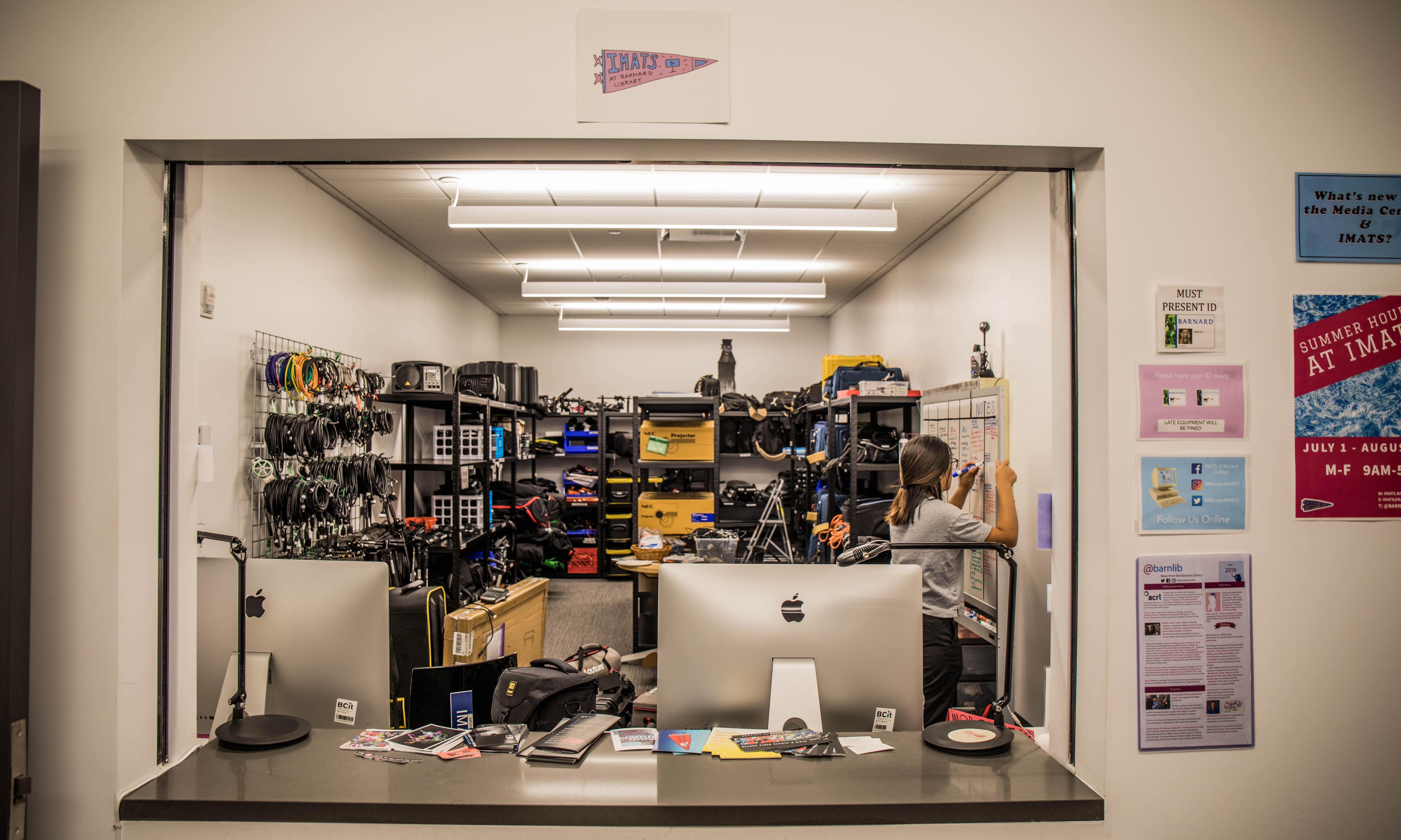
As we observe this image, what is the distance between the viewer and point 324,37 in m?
1.42

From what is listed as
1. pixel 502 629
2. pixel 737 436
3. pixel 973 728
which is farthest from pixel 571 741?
pixel 737 436

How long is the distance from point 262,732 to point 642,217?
2847 mm

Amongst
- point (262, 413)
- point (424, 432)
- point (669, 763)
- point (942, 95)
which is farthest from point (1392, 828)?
point (424, 432)

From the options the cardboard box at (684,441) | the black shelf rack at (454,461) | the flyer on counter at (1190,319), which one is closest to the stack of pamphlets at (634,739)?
the flyer on counter at (1190,319)

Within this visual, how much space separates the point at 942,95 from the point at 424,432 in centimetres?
549

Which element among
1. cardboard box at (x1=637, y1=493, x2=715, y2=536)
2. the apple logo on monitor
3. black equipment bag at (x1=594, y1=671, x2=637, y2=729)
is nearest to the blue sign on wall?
black equipment bag at (x1=594, y1=671, x2=637, y2=729)

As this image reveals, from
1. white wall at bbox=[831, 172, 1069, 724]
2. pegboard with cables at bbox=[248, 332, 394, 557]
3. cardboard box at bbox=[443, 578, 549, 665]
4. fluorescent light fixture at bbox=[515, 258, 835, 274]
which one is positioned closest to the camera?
cardboard box at bbox=[443, 578, 549, 665]

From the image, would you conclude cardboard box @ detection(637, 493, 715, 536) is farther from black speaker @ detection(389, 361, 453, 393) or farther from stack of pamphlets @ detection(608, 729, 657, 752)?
stack of pamphlets @ detection(608, 729, 657, 752)

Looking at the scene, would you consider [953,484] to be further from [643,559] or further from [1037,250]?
[643,559]

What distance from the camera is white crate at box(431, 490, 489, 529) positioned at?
5.43 meters

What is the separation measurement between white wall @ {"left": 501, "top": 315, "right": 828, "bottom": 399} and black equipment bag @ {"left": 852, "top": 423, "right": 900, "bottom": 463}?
10.7 ft

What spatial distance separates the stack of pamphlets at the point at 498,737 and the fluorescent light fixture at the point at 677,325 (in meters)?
4.81

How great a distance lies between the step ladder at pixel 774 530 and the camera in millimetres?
6758

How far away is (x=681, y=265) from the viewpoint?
6.18 m
